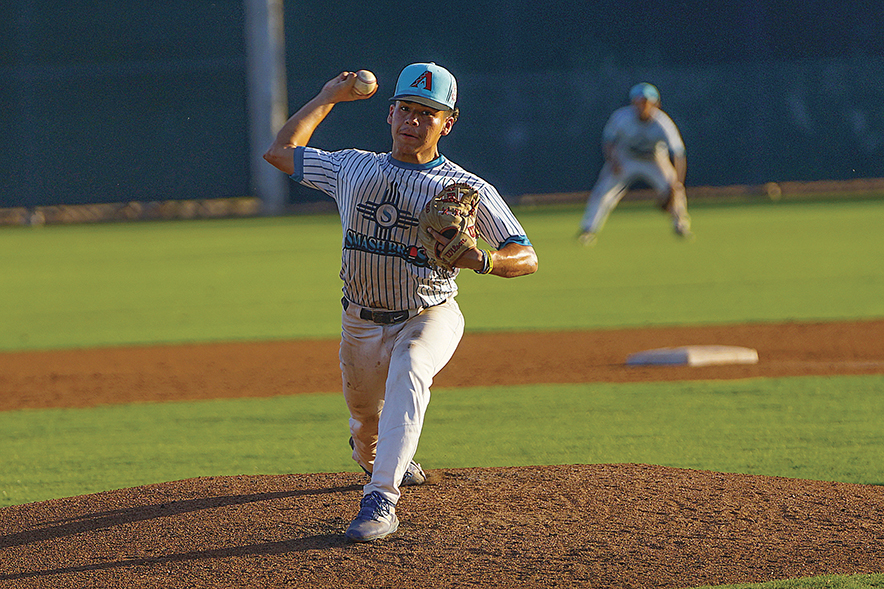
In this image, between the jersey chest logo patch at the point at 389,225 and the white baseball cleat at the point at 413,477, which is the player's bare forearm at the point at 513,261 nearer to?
the jersey chest logo patch at the point at 389,225

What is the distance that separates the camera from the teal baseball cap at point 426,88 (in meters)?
4.24

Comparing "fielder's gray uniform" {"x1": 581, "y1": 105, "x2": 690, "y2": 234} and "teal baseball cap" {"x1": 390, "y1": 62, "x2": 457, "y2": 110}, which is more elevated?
"teal baseball cap" {"x1": 390, "y1": 62, "x2": 457, "y2": 110}

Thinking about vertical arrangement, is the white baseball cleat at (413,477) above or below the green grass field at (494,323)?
above

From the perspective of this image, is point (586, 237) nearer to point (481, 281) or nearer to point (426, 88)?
point (481, 281)

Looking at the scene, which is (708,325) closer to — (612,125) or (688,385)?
(688,385)

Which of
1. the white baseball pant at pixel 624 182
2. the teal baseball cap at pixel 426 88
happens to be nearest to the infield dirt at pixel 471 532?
the teal baseball cap at pixel 426 88

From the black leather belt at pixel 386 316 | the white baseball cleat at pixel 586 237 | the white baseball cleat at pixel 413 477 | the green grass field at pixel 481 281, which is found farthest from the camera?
the white baseball cleat at pixel 586 237

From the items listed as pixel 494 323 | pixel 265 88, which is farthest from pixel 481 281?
pixel 265 88

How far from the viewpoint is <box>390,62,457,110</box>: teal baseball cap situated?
424 cm

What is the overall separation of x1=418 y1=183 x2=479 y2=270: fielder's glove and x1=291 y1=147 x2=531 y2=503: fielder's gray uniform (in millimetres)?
210

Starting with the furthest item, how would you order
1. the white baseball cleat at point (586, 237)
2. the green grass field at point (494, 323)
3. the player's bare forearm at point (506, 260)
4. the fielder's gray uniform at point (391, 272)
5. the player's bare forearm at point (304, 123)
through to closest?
the white baseball cleat at point (586, 237)
the green grass field at point (494, 323)
the player's bare forearm at point (304, 123)
the fielder's gray uniform at point (391, 272)
the player's bare forearm at point (506, 260)

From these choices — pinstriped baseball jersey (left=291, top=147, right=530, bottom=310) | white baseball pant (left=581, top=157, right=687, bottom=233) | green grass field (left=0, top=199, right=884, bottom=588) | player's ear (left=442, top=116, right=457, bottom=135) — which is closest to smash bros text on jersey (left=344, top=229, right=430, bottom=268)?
pinstriped baseball jersey (left=291, top=147, right=530, bottom=310)

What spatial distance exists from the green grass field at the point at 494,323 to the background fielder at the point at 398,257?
52.3 inches

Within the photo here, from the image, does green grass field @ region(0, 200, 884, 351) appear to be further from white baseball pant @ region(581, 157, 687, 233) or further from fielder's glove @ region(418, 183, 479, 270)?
fielder's glove @ region(418, 183, 479, 270)
